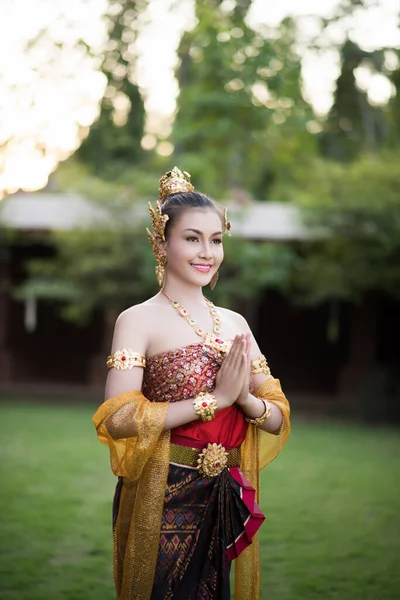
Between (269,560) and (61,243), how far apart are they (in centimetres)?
833

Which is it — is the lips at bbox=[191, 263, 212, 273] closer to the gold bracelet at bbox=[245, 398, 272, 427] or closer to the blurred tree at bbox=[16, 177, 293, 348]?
the gold bracelet at bbox=[245, 398, 272, 427]

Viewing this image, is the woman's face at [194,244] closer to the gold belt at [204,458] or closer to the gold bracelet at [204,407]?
the gold bracelet at [204,407]

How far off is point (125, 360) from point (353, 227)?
29.4ft

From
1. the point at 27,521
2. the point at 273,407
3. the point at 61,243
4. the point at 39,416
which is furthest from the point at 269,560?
the point at 61,243

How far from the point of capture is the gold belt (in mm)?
2541

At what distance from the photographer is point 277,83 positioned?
11.3 metres

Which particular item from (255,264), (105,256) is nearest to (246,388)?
(255,264)

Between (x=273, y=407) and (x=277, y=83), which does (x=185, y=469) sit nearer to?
(x=273, y=407)

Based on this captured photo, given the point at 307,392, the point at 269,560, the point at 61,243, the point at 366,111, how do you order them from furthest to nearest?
the point at 366,111, the point at 307,392, the point at 61,243, the point at 269,560

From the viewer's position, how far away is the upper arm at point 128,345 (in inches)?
97.4

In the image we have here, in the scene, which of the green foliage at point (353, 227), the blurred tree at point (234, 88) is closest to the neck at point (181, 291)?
the green foliage at point (353, 227)

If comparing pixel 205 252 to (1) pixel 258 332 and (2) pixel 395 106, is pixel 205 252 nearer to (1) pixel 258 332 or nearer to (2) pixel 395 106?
(1) pixel 258 332

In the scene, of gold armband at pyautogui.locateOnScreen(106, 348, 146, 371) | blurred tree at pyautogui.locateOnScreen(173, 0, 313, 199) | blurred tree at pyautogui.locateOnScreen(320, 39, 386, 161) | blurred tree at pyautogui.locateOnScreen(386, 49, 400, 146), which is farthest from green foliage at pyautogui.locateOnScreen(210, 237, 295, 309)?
gold armband at pyautogui.locateOnScreen(106, 348, 146, 371)

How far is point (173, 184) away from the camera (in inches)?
109
